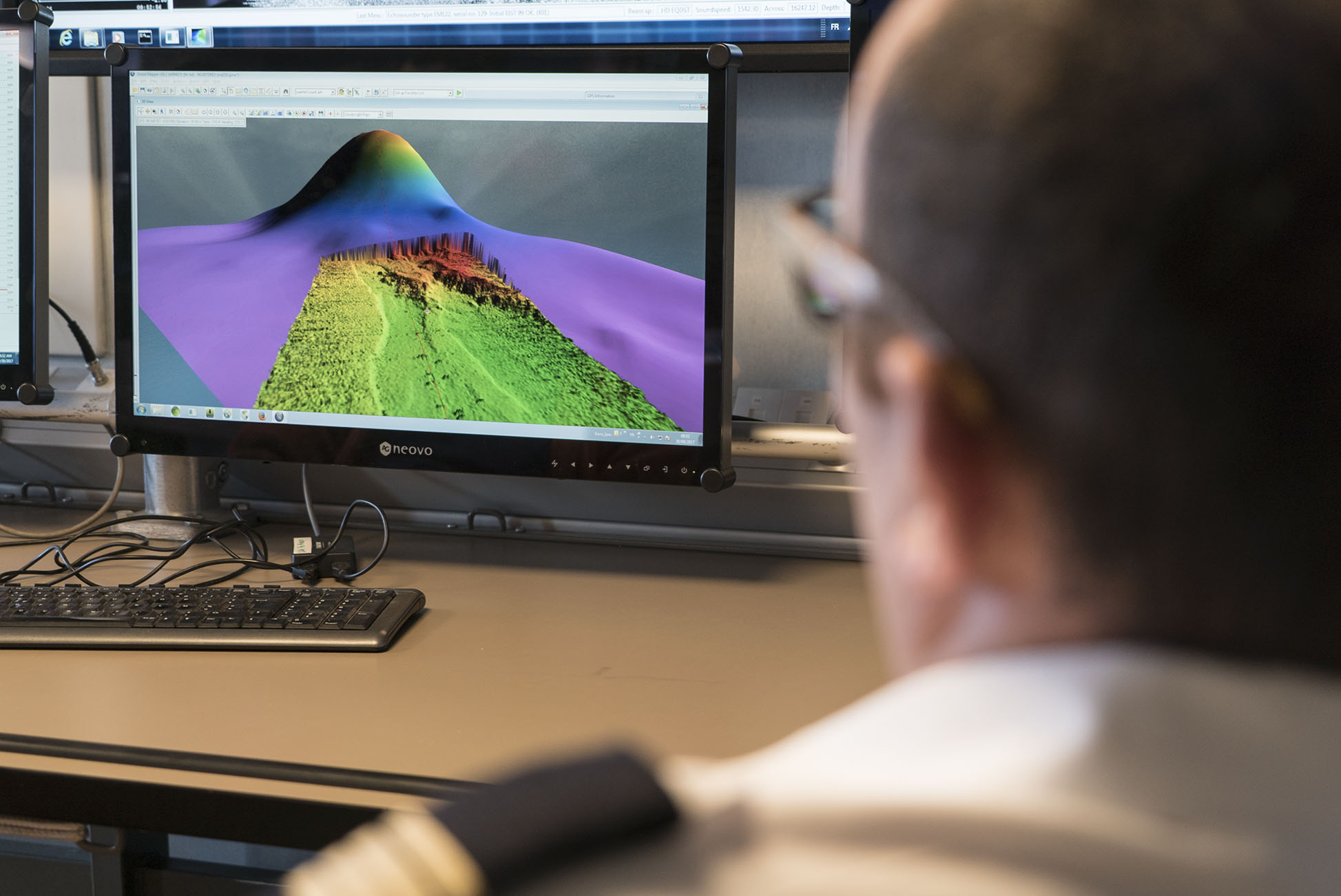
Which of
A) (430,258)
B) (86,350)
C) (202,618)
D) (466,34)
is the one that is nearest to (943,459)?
(202,618)

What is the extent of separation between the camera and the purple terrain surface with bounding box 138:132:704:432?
1.15m

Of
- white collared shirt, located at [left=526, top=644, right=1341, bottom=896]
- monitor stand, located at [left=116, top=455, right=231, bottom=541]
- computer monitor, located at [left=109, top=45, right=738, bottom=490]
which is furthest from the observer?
monitor stand, located at [left=116, top=455, right=231, bottom=541]

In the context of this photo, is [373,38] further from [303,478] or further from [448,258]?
[303,478]

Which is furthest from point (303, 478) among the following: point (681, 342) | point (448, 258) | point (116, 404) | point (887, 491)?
point (887, 491)

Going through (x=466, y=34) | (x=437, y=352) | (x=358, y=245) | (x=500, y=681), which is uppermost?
(x=466, y=34)

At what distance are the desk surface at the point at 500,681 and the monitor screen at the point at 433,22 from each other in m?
Answer: 0.61

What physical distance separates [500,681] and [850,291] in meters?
0.63

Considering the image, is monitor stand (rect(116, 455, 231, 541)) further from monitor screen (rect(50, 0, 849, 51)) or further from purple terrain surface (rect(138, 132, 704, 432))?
monitor screen (rect(50, 0, 849, 51))

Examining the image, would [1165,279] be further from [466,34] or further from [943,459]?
[466,34]

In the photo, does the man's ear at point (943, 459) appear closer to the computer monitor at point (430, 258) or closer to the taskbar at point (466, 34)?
the computer monitor at point (430, 258)

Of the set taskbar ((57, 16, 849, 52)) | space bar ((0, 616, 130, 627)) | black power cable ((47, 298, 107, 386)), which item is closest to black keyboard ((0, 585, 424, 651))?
space bar ((0, 616, 130, 627))

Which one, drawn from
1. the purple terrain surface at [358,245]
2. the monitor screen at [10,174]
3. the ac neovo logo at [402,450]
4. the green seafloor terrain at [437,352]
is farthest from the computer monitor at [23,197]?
the ac neovo logo at [402,450]

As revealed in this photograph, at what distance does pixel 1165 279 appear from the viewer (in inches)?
11.9

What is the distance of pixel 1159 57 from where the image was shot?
307mm
